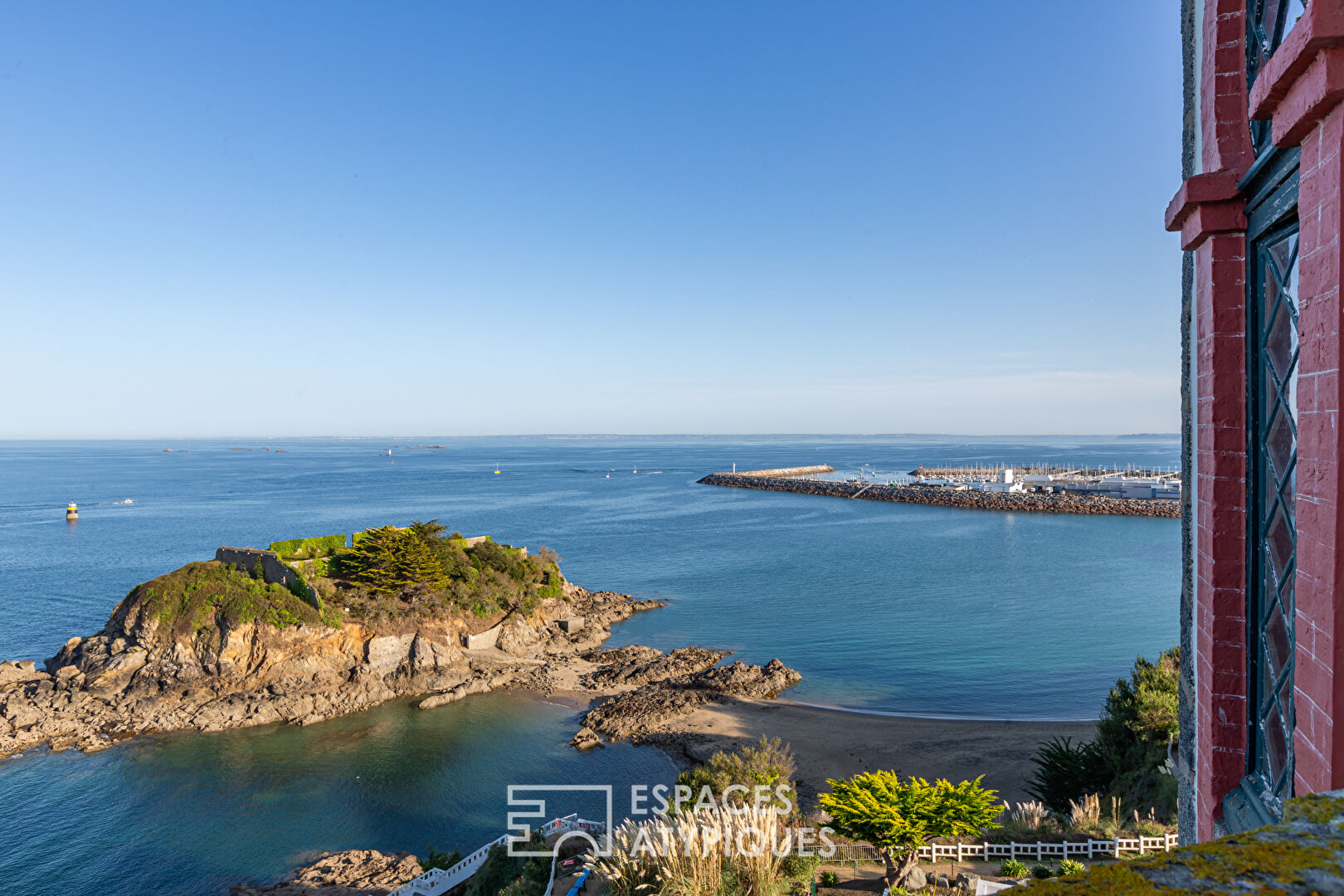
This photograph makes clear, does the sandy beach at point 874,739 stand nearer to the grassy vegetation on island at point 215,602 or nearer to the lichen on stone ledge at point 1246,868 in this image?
the grassy vegetation on island at point 215,602

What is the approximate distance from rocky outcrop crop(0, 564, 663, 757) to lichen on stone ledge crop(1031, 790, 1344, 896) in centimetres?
A: 2936

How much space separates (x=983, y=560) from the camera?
56906mm

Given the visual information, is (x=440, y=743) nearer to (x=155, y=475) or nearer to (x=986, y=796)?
(x=986, y=796)

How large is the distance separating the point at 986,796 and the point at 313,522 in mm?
79523

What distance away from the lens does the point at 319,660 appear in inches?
1107

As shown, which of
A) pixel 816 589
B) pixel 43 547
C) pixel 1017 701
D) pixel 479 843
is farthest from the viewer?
pixel 43 547

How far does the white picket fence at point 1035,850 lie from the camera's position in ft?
39.3

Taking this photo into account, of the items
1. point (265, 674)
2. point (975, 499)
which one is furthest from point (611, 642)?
point (975, 499)

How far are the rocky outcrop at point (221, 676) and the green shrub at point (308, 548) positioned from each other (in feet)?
12.3

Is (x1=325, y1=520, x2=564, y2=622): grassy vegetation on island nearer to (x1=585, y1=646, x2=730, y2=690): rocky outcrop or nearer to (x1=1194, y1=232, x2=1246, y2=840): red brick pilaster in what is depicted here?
(x1=585, y1=646, x2=730, y2=690): rocky outcrop

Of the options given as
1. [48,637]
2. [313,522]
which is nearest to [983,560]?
[48,637]

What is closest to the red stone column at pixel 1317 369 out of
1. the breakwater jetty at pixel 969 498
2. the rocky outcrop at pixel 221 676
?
the rocky outcrop at pixel 221 676

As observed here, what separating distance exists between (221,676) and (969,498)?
9220 cm

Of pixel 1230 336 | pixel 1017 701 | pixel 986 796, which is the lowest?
pixel 1017 701
